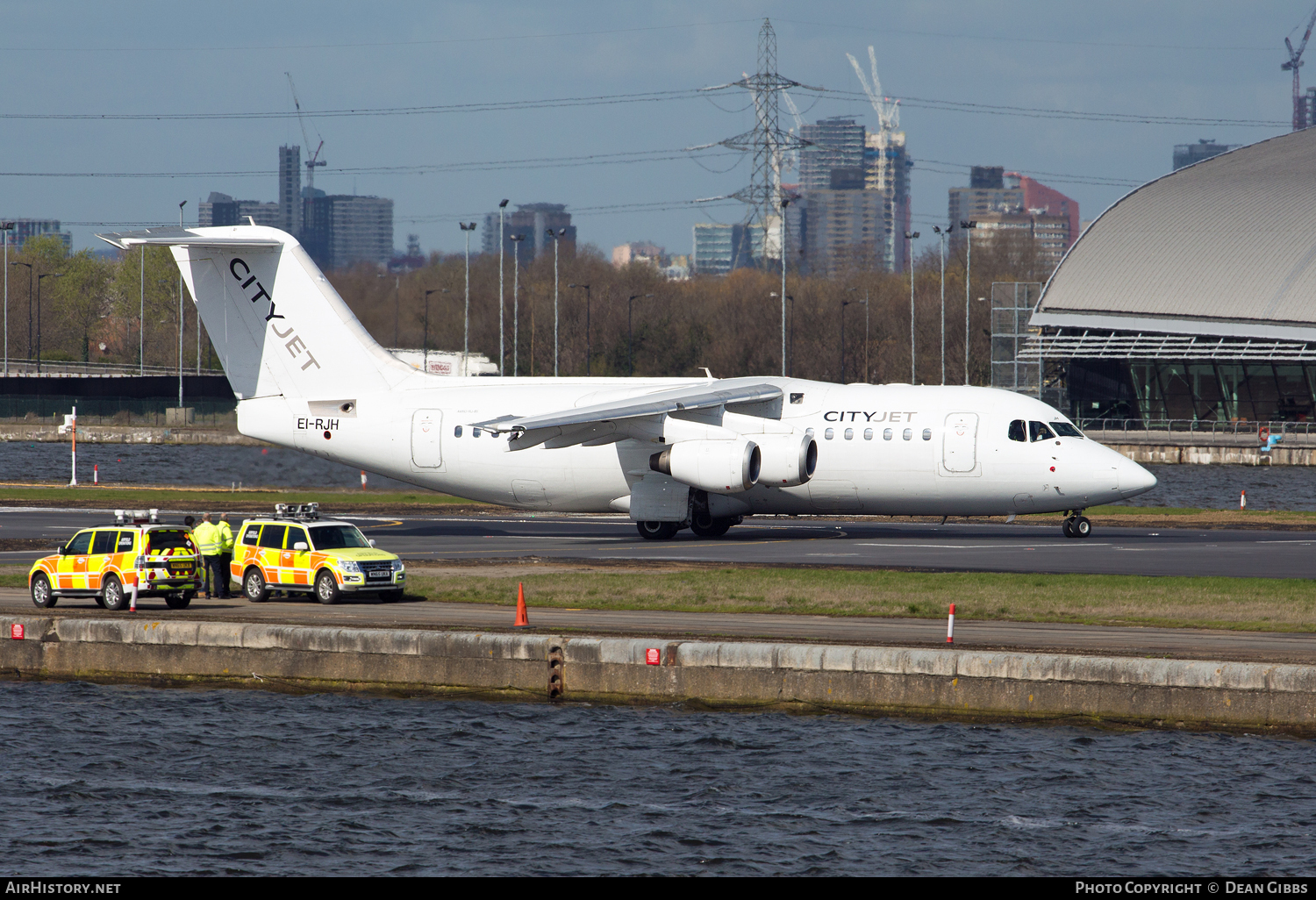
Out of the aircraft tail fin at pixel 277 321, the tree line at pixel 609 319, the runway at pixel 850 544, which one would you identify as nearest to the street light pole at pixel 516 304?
the tree line at pixel 609 319

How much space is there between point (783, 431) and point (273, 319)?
645 inches

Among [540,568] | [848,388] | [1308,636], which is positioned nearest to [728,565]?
[540,568]

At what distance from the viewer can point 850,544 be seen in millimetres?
41281

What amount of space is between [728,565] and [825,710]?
1138 centimetres

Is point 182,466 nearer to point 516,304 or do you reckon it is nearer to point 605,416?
point 516,304

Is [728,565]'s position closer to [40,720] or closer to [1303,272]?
[40,720]

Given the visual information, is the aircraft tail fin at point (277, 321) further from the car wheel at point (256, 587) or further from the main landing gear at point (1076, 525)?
the main landing gear at point (1076, 525)

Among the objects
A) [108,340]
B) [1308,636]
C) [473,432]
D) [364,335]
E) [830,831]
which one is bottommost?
[830,831]

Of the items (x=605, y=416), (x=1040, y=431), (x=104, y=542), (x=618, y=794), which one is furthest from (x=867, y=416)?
(x=618, y=794)

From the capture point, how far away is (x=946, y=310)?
6216 inches

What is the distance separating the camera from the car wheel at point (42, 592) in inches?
1153

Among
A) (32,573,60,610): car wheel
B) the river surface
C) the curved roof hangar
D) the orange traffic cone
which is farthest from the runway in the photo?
the curved roof hangar

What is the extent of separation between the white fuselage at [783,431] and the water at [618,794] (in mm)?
17963

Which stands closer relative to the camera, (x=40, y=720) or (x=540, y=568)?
(x=40, y=720)
